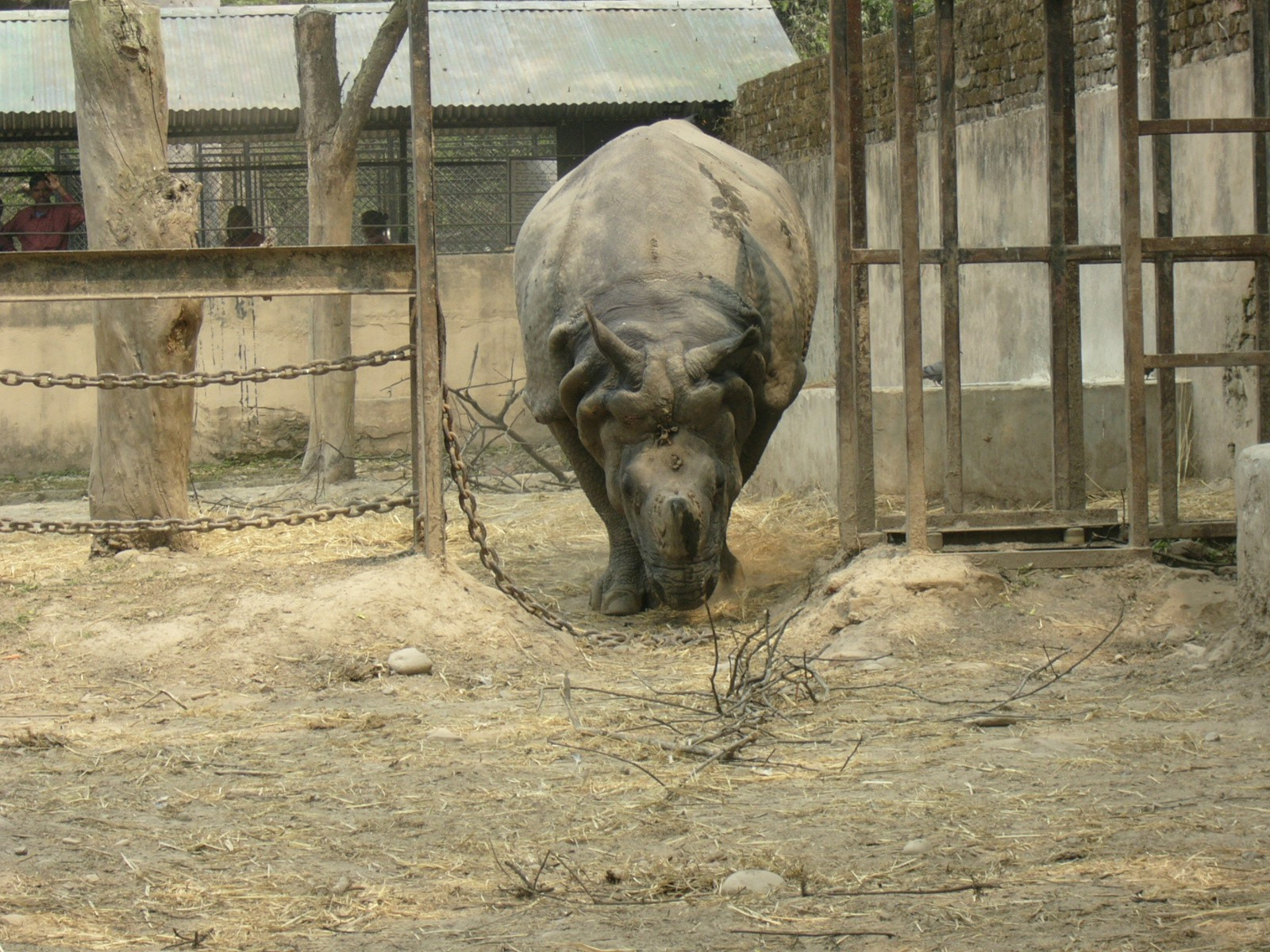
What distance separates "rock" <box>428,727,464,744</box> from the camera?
503 cm

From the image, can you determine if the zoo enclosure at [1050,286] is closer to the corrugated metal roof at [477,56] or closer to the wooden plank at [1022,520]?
the wooden plank at [1022,520]

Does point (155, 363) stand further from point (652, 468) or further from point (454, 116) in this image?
point (454, 116)

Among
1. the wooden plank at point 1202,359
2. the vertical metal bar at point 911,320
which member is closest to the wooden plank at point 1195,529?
the wooden plank at point 1202,359

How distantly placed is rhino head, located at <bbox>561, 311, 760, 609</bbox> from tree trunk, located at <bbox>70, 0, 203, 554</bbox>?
2.66m

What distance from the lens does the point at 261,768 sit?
4.75 meters

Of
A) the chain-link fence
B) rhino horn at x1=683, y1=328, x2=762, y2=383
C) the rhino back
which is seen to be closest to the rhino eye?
rhino horn at x1=683, y1=328, x2=762, y2=383

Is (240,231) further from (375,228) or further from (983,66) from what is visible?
(983,66)

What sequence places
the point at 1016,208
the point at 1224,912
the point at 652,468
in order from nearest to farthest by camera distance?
the point at 1224,912 → the point at 652,468 → the point at 1016,208

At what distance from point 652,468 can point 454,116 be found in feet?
35.4

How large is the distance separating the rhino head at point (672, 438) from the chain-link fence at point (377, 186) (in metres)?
8.49

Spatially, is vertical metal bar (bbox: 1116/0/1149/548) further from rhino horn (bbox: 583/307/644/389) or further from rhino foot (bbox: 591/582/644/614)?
rhino foot (bbox: 591/582/644/614)

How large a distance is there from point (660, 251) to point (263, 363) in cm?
847

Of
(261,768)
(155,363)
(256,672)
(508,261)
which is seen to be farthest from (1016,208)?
(261,768)

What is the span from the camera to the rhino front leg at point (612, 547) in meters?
7.61
